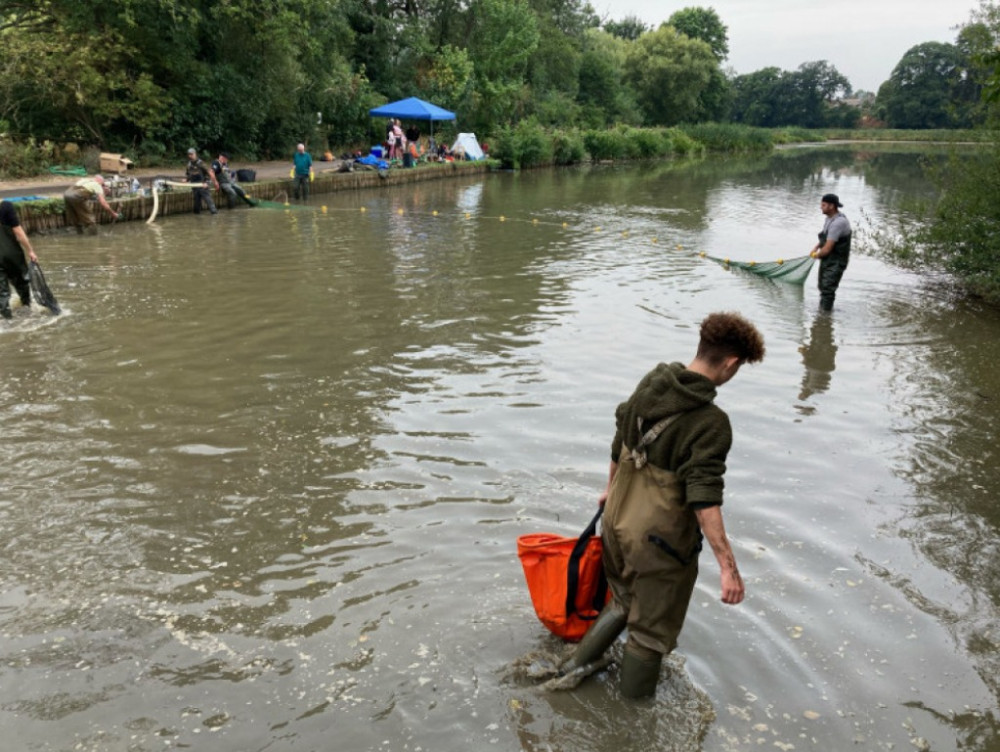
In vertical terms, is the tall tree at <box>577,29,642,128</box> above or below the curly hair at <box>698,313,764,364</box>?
above

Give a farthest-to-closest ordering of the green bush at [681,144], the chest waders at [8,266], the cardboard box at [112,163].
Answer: the green bush at [681,144] → the cardboard box at [112,163] → the chest waders at [8,266]

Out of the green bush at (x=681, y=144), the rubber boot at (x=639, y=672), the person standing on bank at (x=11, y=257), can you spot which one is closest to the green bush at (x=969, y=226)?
→ the rubber boot at (x=639, y=672)

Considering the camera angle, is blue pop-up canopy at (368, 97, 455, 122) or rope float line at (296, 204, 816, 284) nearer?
rope float line at (296, 204, 816, 284)

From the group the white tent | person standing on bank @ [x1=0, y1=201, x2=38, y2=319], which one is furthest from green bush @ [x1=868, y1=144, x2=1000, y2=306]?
the white tent

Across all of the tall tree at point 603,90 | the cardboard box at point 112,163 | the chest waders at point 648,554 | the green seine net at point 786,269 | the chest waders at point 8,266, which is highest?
the tall tree at point 603,90

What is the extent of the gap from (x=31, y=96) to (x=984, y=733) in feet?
89.2

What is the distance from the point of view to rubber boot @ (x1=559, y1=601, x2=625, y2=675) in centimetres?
365

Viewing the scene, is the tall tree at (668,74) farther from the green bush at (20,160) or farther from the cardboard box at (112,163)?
the green bush at (20,160)

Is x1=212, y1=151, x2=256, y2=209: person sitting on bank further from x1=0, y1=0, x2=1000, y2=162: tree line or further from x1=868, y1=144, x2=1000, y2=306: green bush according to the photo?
x1=868, y1=144, x2=1000, y2=306: green bush

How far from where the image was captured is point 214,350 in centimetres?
909

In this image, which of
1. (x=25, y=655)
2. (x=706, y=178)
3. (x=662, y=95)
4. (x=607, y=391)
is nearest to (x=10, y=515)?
(x=25, y=655)

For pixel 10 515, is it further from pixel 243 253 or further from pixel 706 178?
pixel 706 178

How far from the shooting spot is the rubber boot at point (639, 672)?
Answer: 3578 mm

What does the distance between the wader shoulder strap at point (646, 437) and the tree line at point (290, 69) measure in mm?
5506
